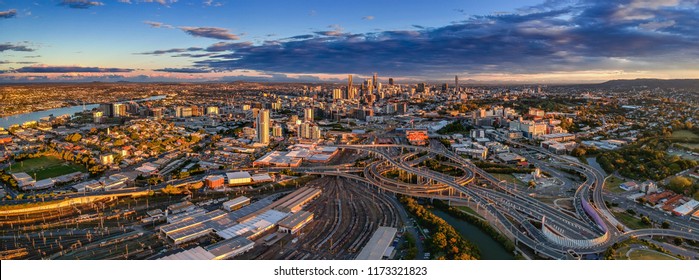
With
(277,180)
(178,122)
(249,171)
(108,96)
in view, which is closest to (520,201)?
(277,180)

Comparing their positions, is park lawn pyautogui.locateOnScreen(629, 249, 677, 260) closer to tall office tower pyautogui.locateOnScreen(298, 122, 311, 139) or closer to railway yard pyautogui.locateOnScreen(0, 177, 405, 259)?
railway yard pyautogui.locateOnScreen(0, 177, 405, 259)

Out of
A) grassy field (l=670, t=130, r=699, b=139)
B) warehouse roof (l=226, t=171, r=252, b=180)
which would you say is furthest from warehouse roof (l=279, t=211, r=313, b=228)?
grassy field (l=670, t=130, r=699, b=139)

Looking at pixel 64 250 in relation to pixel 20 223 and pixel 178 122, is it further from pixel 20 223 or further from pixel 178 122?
pixel 178 122

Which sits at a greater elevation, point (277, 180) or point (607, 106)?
point (607, 106)

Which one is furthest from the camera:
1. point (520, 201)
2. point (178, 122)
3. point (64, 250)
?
point (178, 122)

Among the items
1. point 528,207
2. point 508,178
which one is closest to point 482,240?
point 528,207

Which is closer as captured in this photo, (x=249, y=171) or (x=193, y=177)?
(x=193, y=177)

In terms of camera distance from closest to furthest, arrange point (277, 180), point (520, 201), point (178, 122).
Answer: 1. point (520, 201)
2. point (277, 180)
3. point (178, 122)

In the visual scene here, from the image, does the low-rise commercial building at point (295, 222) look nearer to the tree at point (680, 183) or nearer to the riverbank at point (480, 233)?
the riverbank at point (480, 233)
